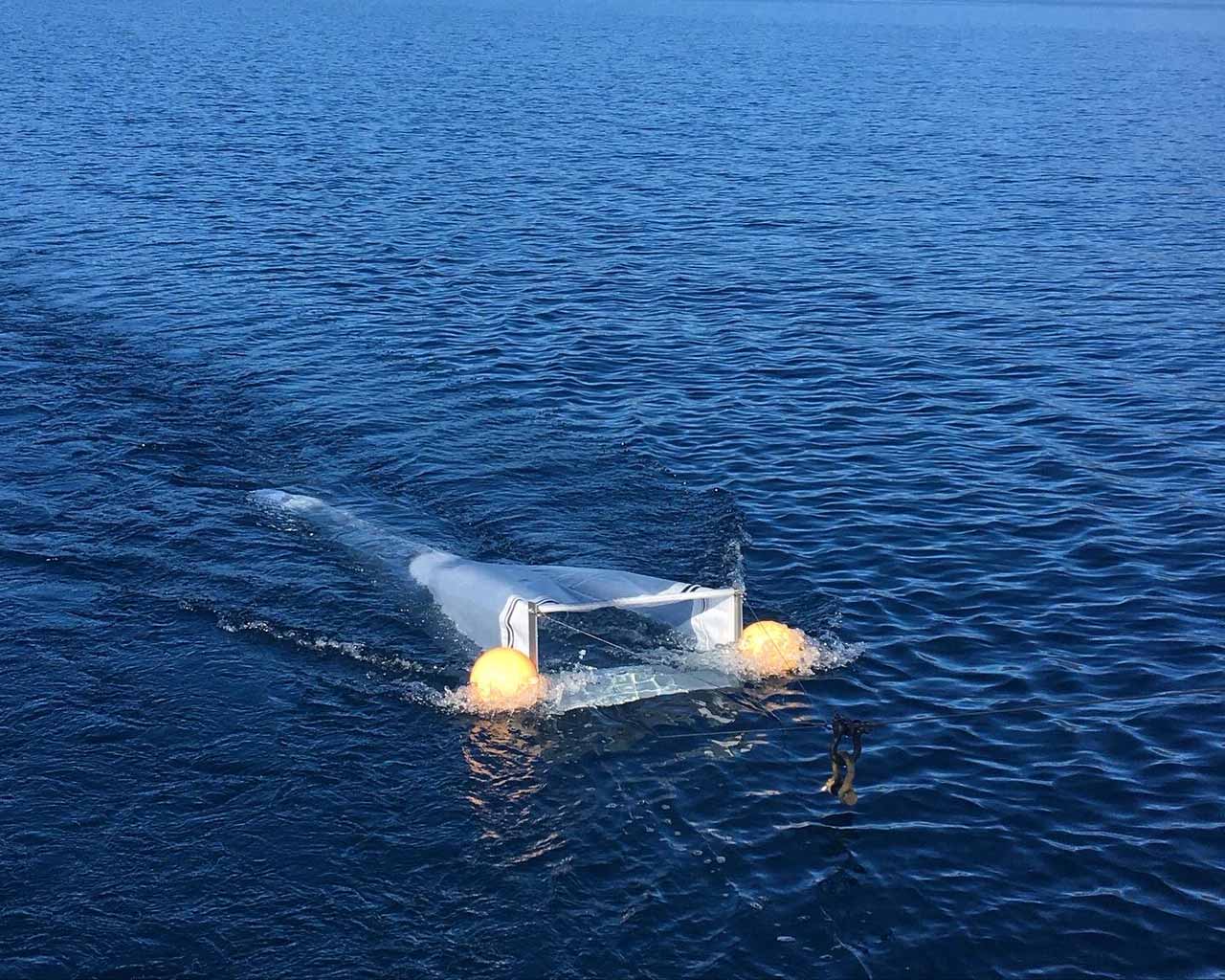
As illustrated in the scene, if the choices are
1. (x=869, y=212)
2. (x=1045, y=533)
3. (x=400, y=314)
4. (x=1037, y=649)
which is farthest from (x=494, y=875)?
(x=869, y=212)

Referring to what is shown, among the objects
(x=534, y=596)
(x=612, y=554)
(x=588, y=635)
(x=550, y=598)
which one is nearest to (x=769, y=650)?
(x=588, y=635)

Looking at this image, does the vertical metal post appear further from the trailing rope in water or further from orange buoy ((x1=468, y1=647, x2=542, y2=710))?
the trailing rope in water

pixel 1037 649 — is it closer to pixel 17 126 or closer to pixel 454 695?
pixel 454 695

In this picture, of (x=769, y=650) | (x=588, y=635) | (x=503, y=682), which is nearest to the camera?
(x=503, y=682)

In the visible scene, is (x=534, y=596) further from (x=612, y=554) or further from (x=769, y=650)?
(x=769, y=650)

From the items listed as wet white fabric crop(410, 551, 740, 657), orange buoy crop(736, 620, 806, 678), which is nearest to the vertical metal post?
wet white fabric crop(410, 551, 740, 657)

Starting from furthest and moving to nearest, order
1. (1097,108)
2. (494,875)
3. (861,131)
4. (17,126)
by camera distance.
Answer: (1097,108)
(861,131)
(17,126)
(494,875)

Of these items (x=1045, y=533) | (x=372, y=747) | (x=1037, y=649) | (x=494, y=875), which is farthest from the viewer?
(x=1045, y=533)
